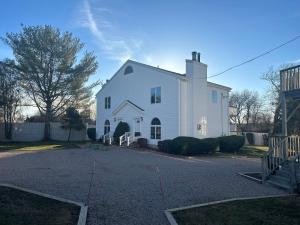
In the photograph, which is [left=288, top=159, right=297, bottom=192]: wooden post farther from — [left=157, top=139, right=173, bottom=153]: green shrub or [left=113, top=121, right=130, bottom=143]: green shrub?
[left=113, top=121, right=130, bottom=143]: green shrub

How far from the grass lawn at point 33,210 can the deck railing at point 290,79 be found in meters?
9.70

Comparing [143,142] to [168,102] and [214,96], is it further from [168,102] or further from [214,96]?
[214,96]

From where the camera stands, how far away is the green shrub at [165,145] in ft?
73.4

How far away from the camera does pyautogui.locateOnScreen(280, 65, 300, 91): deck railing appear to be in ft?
40.2

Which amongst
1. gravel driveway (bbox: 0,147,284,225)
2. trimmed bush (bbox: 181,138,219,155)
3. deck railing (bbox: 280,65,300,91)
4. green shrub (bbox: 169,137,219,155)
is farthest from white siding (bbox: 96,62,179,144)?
deck railing (bbox: 280,65,300,91)

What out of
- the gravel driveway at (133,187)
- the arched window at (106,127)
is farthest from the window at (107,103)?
the gravel driveway at (133,187)

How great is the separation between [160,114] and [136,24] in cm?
1057

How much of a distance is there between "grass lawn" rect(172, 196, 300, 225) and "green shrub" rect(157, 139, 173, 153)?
14.2m

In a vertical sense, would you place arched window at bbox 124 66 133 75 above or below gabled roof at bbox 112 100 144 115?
above

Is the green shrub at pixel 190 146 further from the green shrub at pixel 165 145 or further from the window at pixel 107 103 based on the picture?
the window at pixel 107 103

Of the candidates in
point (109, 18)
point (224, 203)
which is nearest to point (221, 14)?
point (109, 18)

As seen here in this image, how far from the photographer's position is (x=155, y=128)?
25641 mm

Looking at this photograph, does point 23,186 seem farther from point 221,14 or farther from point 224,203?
point 221,14

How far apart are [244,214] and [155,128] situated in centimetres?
1883
